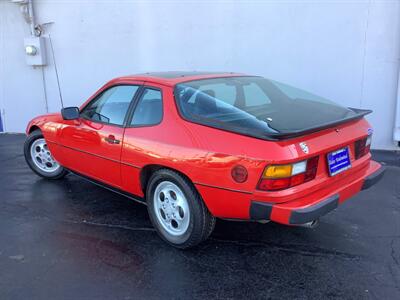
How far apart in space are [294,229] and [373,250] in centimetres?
72

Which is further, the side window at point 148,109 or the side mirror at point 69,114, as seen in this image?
the side mirror at point 69,114

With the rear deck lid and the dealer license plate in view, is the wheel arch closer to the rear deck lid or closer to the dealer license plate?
the rear deck lid

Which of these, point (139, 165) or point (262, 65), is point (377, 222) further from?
point (262, 65)

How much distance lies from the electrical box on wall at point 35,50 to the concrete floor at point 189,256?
4.39 metres

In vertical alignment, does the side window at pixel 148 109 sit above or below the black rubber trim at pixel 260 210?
above

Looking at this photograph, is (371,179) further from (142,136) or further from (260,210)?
(142,136)

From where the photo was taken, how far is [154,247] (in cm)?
355

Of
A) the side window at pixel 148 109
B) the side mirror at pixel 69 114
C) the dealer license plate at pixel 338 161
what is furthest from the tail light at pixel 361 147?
the side mirror at pixel 69 114

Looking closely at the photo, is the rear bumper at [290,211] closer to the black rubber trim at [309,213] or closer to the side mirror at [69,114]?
the black rubber trim at [309,213]

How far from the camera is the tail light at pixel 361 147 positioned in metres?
3.44

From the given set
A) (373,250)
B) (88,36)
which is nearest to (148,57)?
(88,36)

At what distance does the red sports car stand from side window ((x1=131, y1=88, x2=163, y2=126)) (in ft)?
0.04

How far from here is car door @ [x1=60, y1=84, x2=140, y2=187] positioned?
386 centimetres

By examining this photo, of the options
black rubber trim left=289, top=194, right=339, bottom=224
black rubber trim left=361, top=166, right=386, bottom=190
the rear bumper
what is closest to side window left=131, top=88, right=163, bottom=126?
the rear bumper
